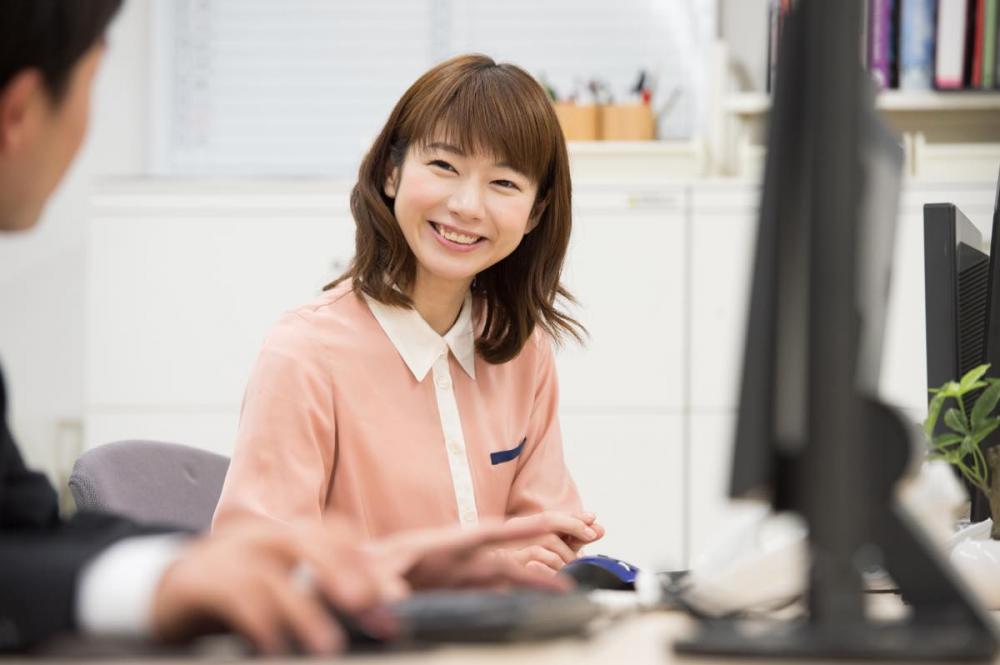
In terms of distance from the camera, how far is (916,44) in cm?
286

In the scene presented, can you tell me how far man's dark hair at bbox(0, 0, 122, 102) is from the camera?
2.42 feet

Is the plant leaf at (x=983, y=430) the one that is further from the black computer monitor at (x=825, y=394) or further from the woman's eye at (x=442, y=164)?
the woman's eye at (x=442, y=164)

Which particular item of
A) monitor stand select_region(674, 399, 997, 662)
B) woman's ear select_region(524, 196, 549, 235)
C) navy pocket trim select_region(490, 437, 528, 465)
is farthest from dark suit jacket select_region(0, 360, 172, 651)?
woman's ear select_region(524, 196, 549, 235)

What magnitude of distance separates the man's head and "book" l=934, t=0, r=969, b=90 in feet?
7.80

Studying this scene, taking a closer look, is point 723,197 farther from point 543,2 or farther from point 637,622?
point 637,622

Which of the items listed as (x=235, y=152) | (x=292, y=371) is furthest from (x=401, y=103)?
(x=235, y=152)

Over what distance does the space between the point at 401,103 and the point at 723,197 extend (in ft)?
4.14

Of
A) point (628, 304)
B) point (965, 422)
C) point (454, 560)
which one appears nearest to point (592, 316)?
point (628, 304)

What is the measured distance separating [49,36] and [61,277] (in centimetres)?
288

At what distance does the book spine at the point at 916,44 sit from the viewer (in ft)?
9.17

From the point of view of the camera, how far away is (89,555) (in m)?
0.70

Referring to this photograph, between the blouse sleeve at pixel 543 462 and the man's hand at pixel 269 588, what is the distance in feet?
3.61

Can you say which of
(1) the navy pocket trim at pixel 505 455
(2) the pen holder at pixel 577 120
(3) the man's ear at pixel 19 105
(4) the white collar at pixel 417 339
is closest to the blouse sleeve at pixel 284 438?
(4) the white collar at pixel 417 339

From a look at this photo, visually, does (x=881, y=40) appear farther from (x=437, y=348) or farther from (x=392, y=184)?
(x=437, y=348)
